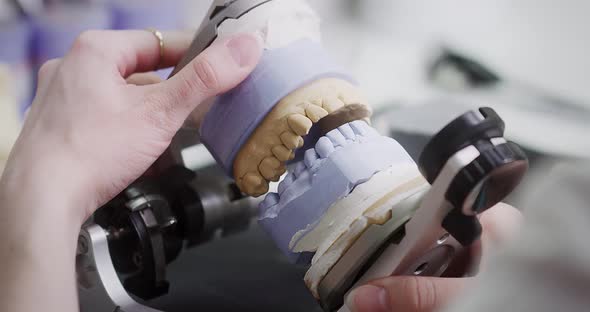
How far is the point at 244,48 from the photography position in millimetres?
608

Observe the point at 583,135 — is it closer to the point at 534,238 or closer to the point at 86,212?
the point at 86,212

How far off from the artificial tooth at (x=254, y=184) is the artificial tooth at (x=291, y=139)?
41 mm

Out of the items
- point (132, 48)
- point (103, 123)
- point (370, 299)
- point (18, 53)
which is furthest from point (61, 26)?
point (370, 299)

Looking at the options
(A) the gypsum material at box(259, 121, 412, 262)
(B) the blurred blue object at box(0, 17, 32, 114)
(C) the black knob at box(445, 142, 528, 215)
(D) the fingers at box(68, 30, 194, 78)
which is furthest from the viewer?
(B) the blurred blue object at box(0, 17, 32, 114)

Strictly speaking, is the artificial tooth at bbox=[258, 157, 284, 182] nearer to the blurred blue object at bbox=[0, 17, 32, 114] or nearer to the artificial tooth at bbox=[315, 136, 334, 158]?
the artificial tooth at bbox=[315, 136, 334, 158]

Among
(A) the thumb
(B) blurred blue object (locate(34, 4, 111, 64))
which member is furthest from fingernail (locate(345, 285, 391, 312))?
(B) blurred blue object (locate(34, 4, 111, 64))

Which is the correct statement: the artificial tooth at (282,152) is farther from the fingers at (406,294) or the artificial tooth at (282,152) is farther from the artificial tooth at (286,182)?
the fingers at (406,294)

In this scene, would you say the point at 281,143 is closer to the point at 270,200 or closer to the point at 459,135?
the point at 270,200

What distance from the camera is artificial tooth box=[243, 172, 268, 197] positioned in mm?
610

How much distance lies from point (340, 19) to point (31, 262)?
1095mm

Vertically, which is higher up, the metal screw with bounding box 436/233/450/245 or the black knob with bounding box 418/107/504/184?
the black knob with bounding box 418/107/504/184

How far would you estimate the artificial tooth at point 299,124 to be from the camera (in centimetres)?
58

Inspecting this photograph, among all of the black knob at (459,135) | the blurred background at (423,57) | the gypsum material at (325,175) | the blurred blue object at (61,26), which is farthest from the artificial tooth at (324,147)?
the blurred blue object at (61,26)

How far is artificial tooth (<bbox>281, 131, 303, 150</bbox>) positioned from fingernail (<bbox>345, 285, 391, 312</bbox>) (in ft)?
0.42
